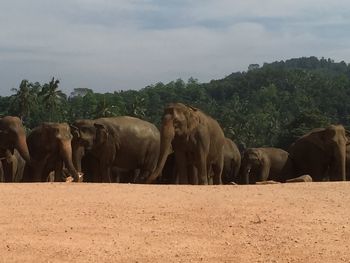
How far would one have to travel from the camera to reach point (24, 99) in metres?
60.0

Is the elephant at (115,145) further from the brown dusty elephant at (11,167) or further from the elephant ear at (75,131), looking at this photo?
the brown dusty elephant at (11,167)

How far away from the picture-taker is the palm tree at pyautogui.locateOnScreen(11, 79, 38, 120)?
60.1m

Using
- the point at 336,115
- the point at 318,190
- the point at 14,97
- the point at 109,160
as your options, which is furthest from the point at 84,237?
the point at 336,115

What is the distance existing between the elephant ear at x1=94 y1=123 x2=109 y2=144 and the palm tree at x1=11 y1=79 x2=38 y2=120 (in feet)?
147

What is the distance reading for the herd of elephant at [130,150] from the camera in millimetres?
14633

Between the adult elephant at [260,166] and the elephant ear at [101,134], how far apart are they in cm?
926

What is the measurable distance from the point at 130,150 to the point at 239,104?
82665 millimetres

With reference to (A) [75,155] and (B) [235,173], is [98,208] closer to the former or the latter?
(A) [75,155]

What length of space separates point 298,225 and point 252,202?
1.20 metres

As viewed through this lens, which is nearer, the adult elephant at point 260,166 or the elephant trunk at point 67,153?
the elephant trunk at point 67,153

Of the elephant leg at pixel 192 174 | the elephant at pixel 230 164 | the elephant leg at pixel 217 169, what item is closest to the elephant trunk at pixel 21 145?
the elephant leg at pixel 192 174

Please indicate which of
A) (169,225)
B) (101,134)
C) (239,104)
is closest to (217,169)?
(101,134)

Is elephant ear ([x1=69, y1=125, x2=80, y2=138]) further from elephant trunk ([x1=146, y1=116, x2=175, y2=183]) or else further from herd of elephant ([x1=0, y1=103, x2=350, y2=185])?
elephant trunk ([x1=146, y1=116, x2=175, y2=183])

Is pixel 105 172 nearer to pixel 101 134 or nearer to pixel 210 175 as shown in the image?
pixel 101 134
